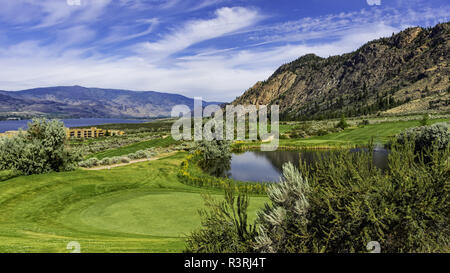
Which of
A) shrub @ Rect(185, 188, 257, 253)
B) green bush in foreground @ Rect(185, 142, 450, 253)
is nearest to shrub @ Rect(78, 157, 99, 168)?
shrub @ Rect(185, 188, 257, 253)

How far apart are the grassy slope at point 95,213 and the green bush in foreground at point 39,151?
3.22m

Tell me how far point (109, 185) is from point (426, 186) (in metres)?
20.5

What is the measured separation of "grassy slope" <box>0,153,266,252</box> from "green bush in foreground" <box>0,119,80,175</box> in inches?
127

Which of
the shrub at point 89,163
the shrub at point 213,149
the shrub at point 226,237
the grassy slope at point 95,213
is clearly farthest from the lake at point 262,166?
the shrub at point 226,237

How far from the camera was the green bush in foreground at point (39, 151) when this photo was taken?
21.4m

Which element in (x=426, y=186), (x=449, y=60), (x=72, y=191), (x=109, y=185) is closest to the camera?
(x=426, y=186)

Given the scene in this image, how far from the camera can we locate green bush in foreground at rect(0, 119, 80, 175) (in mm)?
21406

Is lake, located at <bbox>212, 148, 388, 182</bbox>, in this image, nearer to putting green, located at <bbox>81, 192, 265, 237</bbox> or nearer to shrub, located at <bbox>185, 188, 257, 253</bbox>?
putting green, located at <bbox>81, 192, 265, 237</bbox>

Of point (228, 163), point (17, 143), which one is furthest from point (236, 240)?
point (228, 163)

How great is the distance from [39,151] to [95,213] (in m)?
11.2

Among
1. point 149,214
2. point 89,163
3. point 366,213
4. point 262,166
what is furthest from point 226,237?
point 262,166

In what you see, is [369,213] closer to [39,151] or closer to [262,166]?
[39,151]
